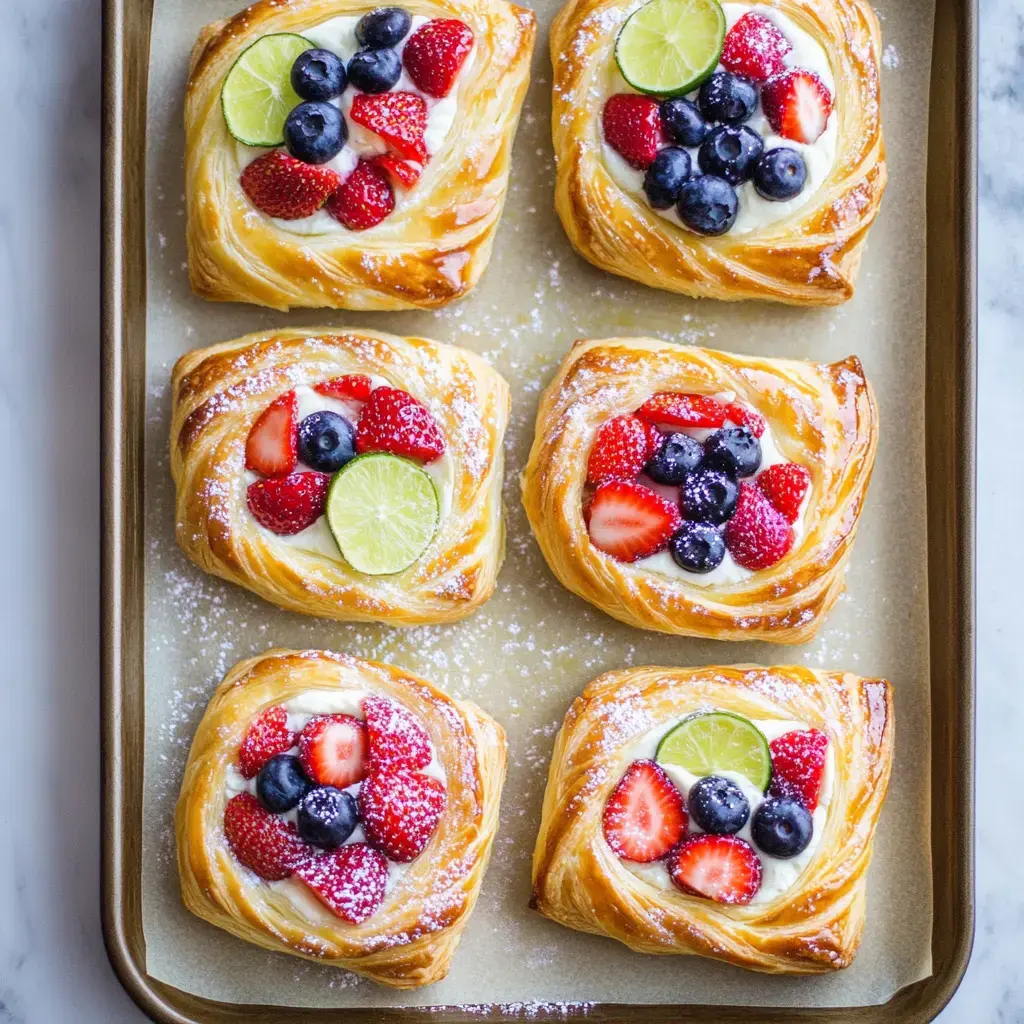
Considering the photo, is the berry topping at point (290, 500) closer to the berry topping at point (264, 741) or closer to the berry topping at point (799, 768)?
the berry topping at point (264, 741)

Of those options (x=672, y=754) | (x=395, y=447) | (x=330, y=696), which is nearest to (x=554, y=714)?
(x=672, y=754)

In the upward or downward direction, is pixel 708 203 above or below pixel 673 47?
below

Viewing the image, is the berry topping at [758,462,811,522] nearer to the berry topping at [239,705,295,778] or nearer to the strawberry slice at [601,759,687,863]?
the strawberry slice at [601,759,687,863]

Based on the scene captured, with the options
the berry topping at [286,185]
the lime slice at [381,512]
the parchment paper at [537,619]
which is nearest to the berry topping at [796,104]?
the parchment paper at [537,619]

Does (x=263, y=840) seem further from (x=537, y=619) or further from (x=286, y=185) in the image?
(x=286, y=185)

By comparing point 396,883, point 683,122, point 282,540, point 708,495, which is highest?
point 683,122

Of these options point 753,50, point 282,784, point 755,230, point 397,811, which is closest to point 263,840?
point 282,784

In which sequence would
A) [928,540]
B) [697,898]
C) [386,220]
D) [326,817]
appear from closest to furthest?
[326,817] < [697,898] < [386,220] < [928,540]
